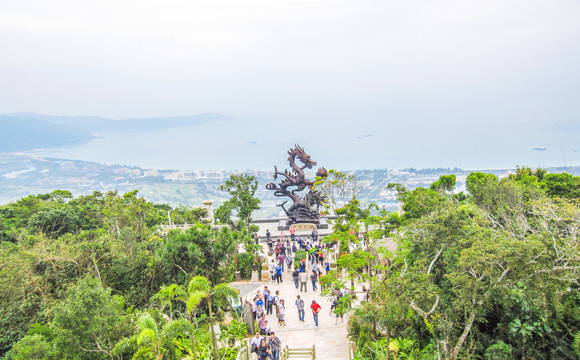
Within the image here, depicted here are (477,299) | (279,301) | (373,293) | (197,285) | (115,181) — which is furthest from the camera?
(115,181)

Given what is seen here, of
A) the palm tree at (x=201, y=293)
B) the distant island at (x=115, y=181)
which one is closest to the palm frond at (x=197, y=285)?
the palm tree at (x=201, y=293)

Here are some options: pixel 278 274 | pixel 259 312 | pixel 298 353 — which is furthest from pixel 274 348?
pixel 278 274

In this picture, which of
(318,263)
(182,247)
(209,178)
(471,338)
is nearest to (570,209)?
(471,338)

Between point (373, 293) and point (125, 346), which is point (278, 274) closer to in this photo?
point (373, 293)

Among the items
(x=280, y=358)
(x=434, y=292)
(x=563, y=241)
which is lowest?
(x=280, y=358)

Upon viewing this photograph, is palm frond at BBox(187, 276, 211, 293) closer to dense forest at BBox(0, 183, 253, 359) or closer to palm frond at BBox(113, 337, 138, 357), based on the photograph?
dense forest at BBox(0, 183, 253, 359)

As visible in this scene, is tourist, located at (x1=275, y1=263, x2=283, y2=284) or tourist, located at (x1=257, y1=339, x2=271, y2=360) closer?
tourist, located at (x1=257, y1=339, x2=271, y2=360)

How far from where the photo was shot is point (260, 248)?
19125mm

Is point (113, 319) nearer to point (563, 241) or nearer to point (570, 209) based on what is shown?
point (563, 241)

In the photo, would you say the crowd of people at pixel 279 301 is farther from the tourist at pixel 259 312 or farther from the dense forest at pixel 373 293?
the dense forest at pixel 373 293

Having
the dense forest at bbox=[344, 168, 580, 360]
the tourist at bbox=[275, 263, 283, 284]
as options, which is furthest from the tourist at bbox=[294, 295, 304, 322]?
the tourist at bbox=[275, 263, 283, 284]

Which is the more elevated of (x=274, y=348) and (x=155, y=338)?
(x=155, y=338)

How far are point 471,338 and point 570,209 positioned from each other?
4.77 m

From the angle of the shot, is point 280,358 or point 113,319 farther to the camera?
point 280,358
